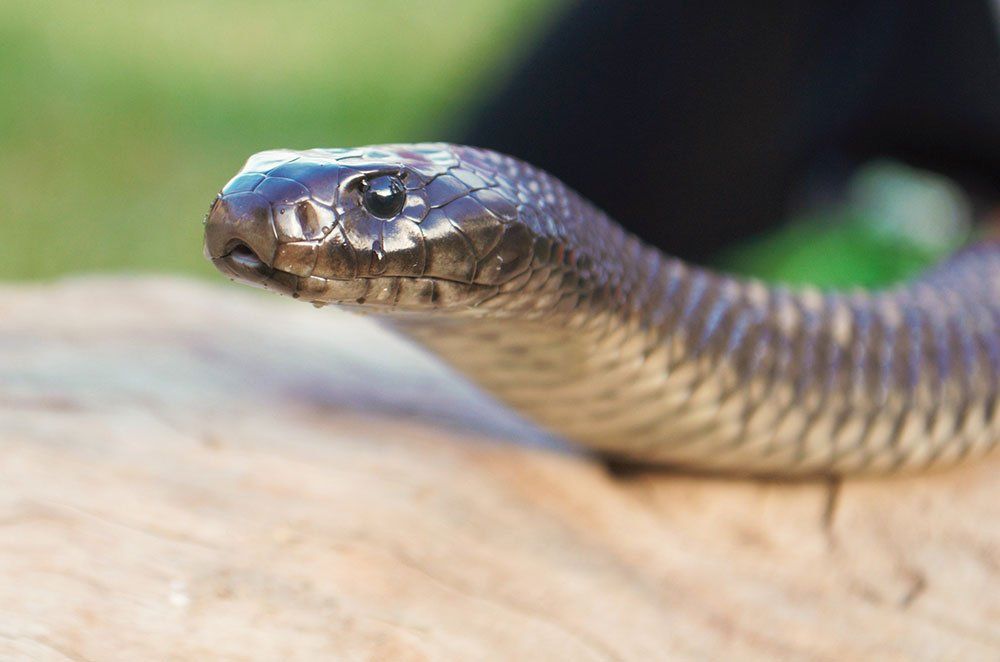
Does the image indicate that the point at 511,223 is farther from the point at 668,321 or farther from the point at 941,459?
the point at 941,459

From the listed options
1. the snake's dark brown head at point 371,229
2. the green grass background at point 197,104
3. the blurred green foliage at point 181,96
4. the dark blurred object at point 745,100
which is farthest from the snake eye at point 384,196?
the blurred green foliage at point 181,96

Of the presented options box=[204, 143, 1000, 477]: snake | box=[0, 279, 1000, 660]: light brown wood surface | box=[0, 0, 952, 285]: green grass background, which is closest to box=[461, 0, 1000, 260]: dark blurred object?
box=[0, 0, 952, 285]: green grass background

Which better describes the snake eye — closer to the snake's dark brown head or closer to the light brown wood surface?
the snake's dark brown head

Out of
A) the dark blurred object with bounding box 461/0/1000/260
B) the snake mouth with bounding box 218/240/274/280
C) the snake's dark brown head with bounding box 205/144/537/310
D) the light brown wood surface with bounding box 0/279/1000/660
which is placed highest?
the dark blurred object with bounding box 461/0/1000/260

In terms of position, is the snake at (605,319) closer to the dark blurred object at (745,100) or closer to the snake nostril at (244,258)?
the snake nostril at (244,258)

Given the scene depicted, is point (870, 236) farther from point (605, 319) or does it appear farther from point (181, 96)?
point (181, 96)

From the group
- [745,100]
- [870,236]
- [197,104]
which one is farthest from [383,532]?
[197,104]
